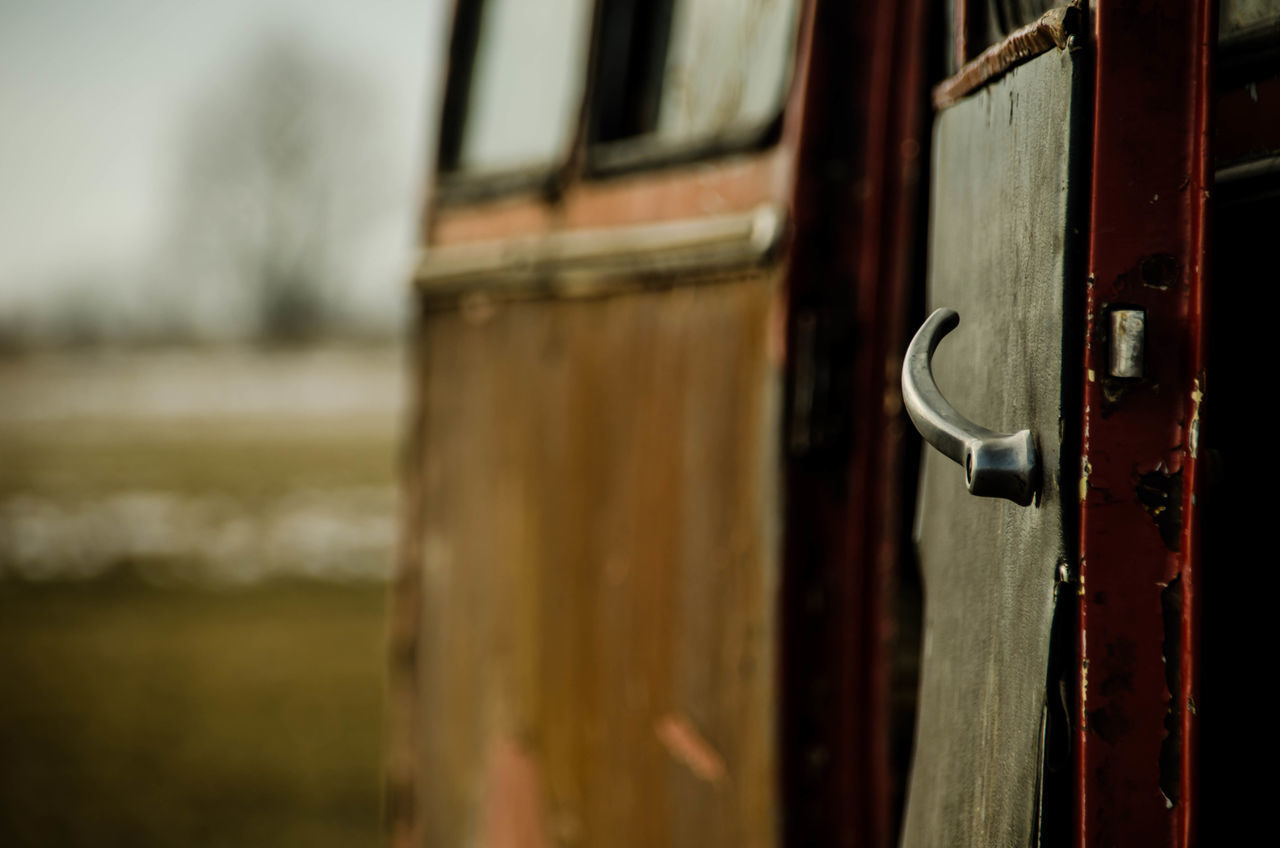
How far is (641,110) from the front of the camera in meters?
1.80

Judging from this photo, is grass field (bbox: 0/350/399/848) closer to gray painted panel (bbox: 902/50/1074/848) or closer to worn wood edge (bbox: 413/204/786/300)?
worn wood edge (bbox: 413/204/786/300)

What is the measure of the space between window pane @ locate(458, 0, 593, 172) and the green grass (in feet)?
8.03

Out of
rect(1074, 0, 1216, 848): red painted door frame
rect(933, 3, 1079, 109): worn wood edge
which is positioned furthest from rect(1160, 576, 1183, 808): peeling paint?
rect(933, 3, 1079, 109): worn wood edge

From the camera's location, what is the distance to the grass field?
401 cm

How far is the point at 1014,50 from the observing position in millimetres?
835

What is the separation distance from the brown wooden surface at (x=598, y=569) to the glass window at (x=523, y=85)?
0.91 ft

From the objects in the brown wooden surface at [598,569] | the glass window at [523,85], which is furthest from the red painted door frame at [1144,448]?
the glass window at [523,85]

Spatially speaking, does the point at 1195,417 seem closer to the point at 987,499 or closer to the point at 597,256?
the point at 987,499

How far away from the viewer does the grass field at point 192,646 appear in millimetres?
4012

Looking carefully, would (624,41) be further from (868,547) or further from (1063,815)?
(1063,815)

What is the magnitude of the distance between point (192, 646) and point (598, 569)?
4606 millimetres

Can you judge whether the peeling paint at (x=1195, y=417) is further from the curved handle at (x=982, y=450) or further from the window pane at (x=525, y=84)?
the window pane at (x=525, y=84)

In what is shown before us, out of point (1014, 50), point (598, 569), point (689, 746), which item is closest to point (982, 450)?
point (1014, 50)

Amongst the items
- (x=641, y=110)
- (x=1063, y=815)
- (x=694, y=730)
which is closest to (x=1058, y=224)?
(x=1063, y=815)
